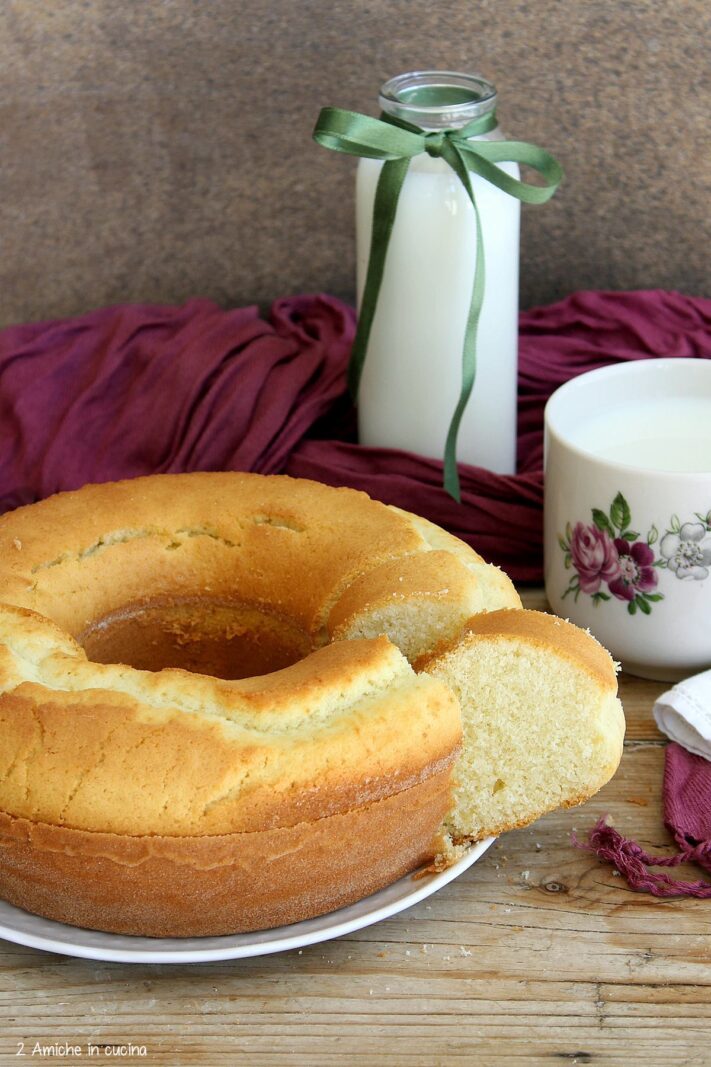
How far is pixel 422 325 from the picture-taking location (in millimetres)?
1220

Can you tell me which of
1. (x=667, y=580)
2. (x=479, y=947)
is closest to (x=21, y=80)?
(x=667, y=580)

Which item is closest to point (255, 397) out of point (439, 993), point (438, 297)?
point (438, 297)

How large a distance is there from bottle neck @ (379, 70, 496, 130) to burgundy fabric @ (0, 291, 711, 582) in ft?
1.01

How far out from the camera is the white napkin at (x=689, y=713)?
1006mm

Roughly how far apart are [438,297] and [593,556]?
0.99ft

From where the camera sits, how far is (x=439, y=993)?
80cm

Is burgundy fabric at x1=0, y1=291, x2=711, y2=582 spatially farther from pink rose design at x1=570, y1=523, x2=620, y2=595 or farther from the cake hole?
the cake hole

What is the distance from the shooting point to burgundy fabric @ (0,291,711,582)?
1.27 meters

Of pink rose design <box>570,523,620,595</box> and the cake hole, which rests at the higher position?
pink rose design <box>570,523,620,595</box>

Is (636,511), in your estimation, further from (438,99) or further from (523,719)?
(438,99)

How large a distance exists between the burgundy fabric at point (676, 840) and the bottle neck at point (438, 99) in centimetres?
60

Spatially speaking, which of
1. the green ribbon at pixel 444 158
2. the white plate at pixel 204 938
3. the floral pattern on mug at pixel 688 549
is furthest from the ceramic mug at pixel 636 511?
the white plate at pixel 204 938

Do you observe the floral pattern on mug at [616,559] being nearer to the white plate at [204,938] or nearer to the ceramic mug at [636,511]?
the ceramic mug at [636,511]

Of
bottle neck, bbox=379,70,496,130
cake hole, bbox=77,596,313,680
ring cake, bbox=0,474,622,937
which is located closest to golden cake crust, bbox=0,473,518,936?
ring cake, bbox=0,474,622,937
